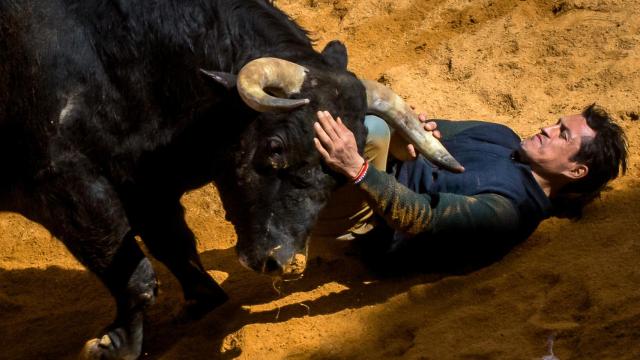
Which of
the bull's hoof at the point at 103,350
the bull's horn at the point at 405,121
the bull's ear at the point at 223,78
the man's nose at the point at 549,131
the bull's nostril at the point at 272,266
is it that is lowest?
the bull's hoof at the point at 103,350

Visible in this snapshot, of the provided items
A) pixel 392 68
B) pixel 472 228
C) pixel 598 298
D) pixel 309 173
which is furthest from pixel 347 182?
pixel 392 68

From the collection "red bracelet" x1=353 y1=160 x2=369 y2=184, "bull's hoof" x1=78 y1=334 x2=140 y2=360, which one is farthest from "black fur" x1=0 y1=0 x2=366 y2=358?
"bull's hoof" x1=78 y1=334 x2=140 y2=360

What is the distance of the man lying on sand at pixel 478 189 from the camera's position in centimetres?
471

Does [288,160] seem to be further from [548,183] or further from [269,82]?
[548,183]

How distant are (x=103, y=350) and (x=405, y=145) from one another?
189cm

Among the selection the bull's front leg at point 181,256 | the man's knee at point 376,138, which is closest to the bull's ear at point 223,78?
the man's knee at point 376,138

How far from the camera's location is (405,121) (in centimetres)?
457

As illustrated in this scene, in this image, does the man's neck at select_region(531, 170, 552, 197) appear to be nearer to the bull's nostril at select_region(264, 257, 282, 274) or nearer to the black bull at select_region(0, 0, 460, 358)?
the black bull at select_region(0, 0, 460, 358)

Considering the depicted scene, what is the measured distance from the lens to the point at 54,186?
14.4ft

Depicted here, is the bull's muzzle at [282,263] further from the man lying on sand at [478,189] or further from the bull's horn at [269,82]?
the bull's horn at [269,82]

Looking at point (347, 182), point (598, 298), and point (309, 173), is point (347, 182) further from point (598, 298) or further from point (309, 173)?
point (598, 298)

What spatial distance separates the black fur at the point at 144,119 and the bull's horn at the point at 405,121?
125 mm

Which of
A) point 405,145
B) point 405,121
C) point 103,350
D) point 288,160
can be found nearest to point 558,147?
point 405,145

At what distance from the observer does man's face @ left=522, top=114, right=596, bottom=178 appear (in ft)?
16.9
